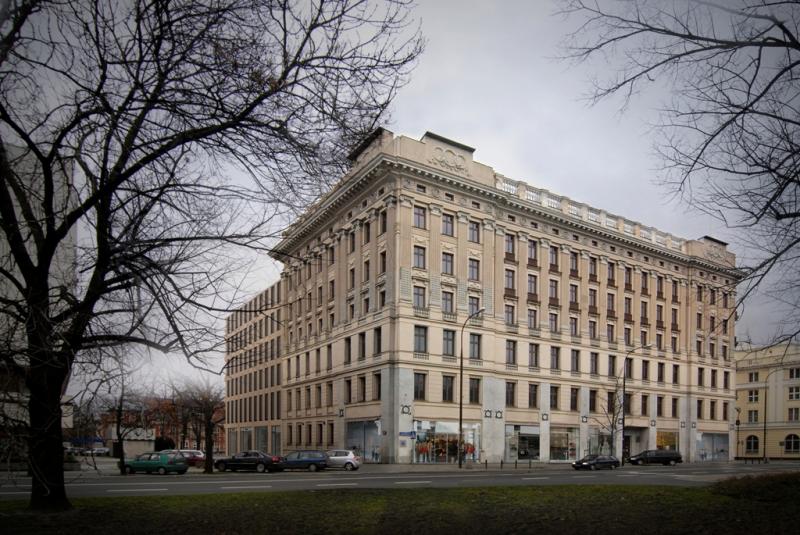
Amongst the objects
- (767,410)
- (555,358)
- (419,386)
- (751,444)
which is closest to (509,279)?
(555,358)

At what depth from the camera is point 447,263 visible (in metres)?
50.0

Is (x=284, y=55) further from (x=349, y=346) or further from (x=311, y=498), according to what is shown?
(x=349, y=346)

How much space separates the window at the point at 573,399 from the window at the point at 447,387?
15210 millimetres

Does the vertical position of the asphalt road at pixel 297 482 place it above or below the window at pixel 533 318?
below

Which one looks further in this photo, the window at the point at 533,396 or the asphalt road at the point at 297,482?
the window at the point at 533,396

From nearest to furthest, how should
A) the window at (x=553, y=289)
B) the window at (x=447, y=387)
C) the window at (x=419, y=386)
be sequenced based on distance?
the window at (x=419, y=386) < the window at (x=447, y=387) < the window at (x=553, y=289)

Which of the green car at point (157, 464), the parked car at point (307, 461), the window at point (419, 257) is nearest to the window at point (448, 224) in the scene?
the window at point (419, 257)

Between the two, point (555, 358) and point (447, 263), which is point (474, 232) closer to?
point (447, 263)

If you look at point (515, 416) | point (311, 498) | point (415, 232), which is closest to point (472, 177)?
point (415, 232)

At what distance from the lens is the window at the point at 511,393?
175 feet

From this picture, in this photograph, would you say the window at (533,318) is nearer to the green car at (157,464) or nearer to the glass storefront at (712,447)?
the glass storefront at (712,447)

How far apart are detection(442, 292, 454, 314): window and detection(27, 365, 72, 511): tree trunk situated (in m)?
39.0

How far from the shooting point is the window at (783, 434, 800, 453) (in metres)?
86.2

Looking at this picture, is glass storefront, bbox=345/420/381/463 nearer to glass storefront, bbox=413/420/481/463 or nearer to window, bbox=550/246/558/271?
glass storefront, bbox=413/420/481/463
